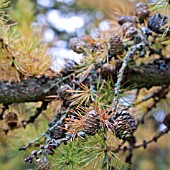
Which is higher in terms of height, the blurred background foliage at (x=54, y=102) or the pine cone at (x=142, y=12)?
the pine cone at (x=142, y=12)

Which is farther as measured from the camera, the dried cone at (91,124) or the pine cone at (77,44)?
the pine cone at (77,44)

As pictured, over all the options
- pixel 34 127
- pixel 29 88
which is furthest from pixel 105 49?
pixel 34 127

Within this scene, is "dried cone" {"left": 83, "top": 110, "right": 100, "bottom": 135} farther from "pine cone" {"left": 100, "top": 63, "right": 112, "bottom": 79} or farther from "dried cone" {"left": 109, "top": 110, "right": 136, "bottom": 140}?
"pine cone" {"left": 100, "top": 63, "right": 112, "bottom": 79}

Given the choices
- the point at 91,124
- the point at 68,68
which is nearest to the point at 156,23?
the point at 68,68

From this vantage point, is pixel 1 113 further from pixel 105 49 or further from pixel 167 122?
pixel 167 122

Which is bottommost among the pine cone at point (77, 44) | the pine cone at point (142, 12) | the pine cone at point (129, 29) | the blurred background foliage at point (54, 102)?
the blurred background foliage at point (54, 102)

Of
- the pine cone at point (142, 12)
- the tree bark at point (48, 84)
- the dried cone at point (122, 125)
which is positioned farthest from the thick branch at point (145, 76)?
the dried cone at point (122, 125)

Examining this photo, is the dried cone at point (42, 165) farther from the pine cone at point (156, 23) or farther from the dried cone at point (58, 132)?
the pine cone at point (156, 23)
